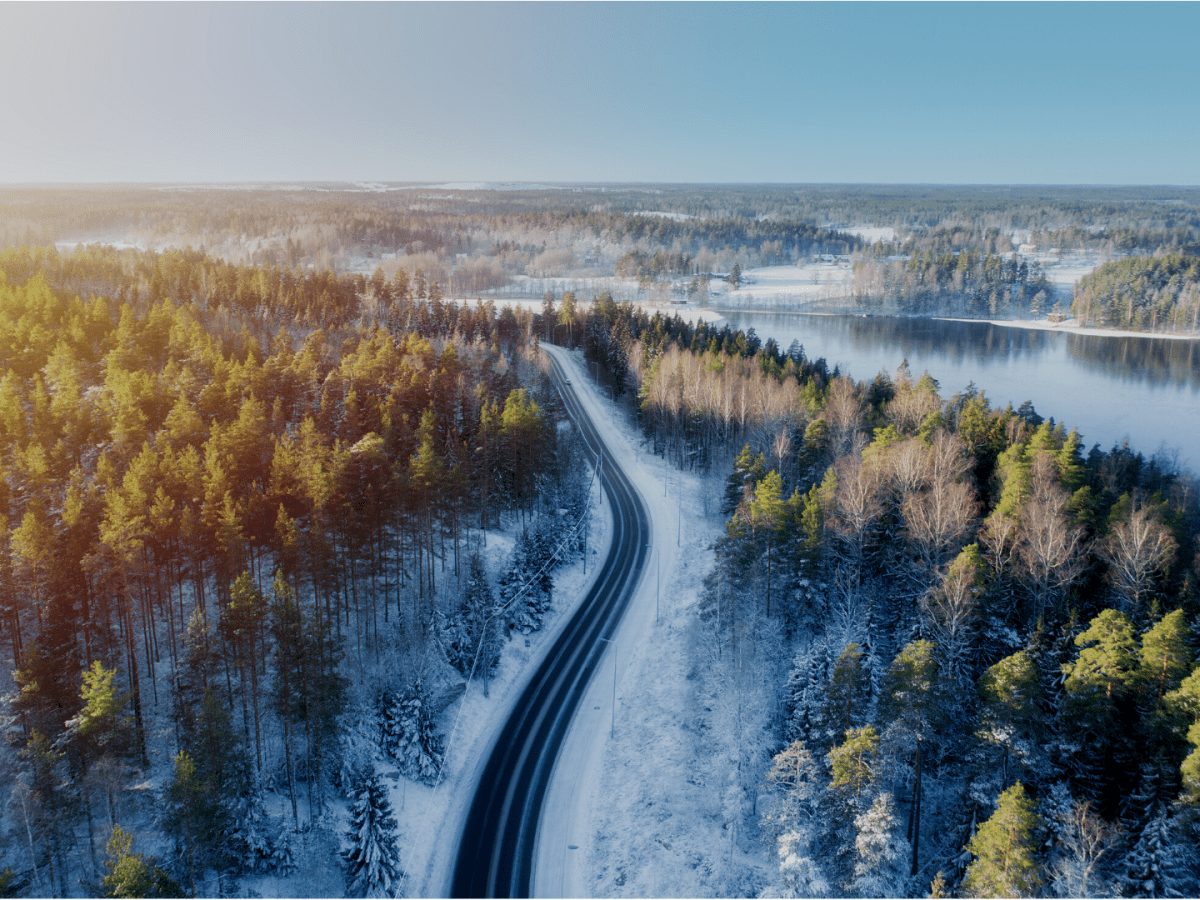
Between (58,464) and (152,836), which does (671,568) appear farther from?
(58,464)

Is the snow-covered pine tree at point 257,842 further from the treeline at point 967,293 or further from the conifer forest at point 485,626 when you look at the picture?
the treeline at point 967,293

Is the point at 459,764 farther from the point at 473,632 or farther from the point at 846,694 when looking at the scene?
the point at 846,694

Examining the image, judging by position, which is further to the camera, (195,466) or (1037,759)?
(195,466)

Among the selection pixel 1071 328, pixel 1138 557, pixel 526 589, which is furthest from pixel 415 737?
pixel 1071 328

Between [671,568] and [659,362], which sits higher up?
[659,362]

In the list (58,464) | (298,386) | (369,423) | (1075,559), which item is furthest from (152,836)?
(1075,559)

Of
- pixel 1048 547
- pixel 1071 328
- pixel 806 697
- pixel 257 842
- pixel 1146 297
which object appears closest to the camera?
pixel 257 842

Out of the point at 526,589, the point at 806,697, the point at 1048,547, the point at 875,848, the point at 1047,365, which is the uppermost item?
the point at 1047,365
